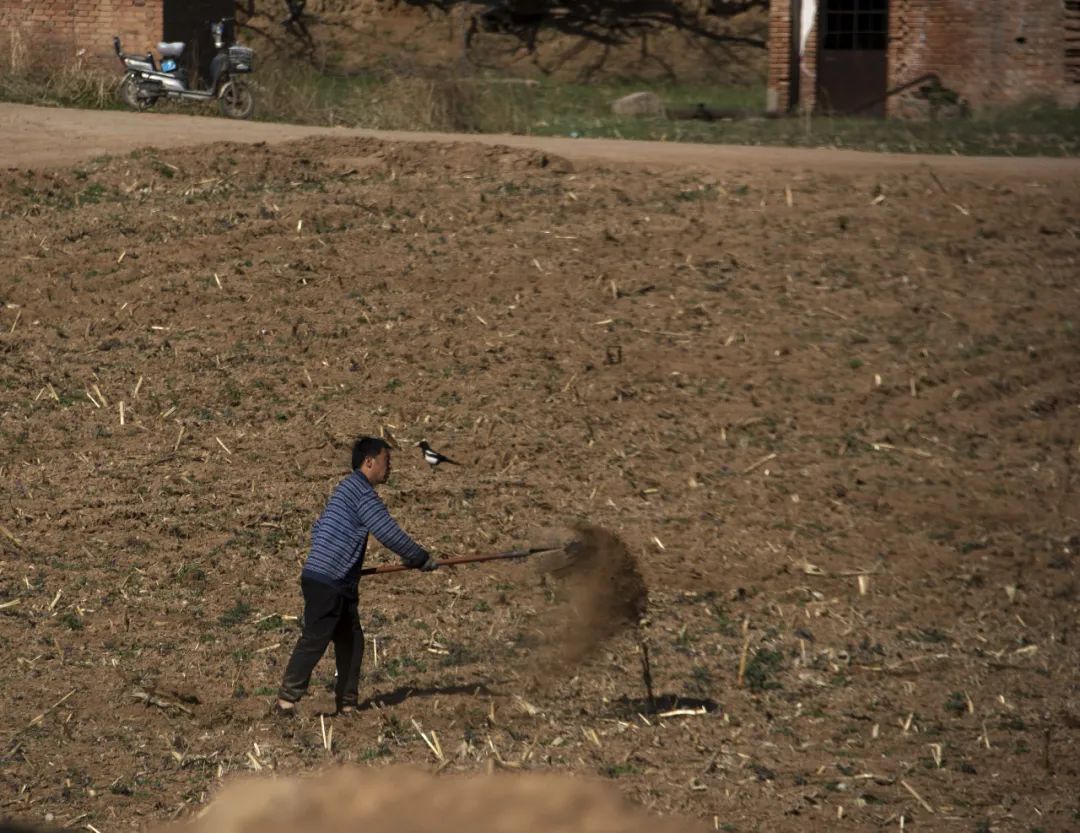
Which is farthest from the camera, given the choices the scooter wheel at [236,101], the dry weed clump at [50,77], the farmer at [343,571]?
the scooter wheel at [236,101]

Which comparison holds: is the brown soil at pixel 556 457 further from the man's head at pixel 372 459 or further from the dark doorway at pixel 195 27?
the dark doorway at pixel 195 27

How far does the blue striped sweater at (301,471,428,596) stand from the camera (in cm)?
731

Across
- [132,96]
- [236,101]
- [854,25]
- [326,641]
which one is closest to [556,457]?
[326,641]

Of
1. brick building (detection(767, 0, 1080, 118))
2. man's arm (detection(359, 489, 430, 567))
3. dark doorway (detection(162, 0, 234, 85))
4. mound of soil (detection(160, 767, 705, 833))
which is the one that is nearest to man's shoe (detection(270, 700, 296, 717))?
man's arm (detection(359, 489, 430, 567))

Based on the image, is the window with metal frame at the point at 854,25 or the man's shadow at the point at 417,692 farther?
the window with metal frame at the point at 854,25

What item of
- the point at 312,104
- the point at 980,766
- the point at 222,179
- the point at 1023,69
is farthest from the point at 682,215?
the point at 1023,69

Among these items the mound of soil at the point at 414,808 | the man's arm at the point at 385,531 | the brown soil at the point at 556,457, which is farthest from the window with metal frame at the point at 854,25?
the mound of soil at the point at 414,808

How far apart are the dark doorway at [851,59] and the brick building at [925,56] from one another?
0.05ft

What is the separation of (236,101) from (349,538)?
12708 millimetres

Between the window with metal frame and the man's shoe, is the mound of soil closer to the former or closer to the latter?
the man's shoe

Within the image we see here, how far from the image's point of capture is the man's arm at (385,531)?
24.1 feet

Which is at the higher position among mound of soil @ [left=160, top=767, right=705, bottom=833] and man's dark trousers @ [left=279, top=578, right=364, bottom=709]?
mound of soil @ [left=160, top=767, right=705, bottom=833]

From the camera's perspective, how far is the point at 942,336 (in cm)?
1303

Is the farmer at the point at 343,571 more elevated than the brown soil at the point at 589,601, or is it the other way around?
the farmer at the point at 343,571
